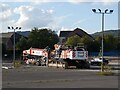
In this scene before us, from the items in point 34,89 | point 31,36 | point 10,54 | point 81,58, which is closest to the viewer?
point 34,89

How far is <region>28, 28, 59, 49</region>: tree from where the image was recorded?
118m

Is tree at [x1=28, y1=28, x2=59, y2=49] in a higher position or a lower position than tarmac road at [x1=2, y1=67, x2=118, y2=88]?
higher

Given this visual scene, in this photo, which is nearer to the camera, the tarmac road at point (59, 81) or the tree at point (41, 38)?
the tarmac road at point (59, 81)

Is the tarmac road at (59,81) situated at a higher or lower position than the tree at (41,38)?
lower

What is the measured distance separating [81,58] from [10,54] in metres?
63.1

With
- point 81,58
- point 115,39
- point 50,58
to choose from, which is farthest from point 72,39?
point 81,58

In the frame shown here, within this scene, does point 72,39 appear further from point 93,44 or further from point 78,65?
point 78,65

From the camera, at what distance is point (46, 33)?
124312mm

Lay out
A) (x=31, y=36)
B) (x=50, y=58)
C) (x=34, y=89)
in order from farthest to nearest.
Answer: (x=31, y=36) < (x=50, y=58) < (x=34, y=89)

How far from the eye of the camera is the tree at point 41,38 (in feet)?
386

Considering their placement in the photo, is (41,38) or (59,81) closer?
(59,81)

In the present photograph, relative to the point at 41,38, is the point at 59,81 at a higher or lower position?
lower

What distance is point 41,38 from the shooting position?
12094cm

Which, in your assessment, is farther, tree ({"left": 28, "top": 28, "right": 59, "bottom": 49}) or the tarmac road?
tree ({"left": 28, "top": 28, "right": 59, "bottom": 49})
